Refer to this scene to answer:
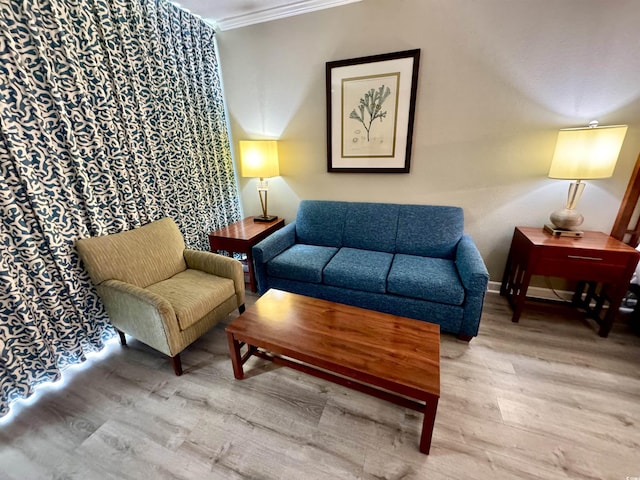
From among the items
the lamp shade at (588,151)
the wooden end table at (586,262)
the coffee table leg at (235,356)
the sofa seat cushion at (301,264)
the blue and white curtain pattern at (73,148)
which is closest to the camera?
the blue and white curtain pattern at (73,148)

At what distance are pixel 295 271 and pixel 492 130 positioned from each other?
199cm

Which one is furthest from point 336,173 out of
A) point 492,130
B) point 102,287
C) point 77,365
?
point 77,365

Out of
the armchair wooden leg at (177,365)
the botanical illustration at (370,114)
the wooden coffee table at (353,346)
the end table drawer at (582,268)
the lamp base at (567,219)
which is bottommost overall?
the armchair wooden leg at (177,365)

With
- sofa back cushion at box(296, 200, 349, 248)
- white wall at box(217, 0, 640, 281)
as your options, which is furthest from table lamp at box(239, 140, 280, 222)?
sofa back cushion at box(296, 200, 349, 248)

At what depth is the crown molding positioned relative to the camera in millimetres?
2151

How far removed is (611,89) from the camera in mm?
1764

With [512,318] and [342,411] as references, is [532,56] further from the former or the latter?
[342,411]

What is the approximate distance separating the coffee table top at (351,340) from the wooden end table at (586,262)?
3.41 feet

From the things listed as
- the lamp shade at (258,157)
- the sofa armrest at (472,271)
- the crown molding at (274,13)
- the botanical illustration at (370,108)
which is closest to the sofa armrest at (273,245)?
the lamp shade at (258,157)

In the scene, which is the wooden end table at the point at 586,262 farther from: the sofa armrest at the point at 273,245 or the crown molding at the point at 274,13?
the crown molding at the point at 274,13

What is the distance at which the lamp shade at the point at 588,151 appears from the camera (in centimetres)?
158

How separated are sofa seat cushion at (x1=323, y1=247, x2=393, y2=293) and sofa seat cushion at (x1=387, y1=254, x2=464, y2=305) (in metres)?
0.07

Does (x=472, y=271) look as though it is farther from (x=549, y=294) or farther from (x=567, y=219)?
(x=549, y=294)

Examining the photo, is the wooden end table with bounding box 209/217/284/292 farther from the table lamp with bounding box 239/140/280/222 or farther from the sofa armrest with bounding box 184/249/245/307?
the table lamp with bounding box 239/140/280/222
